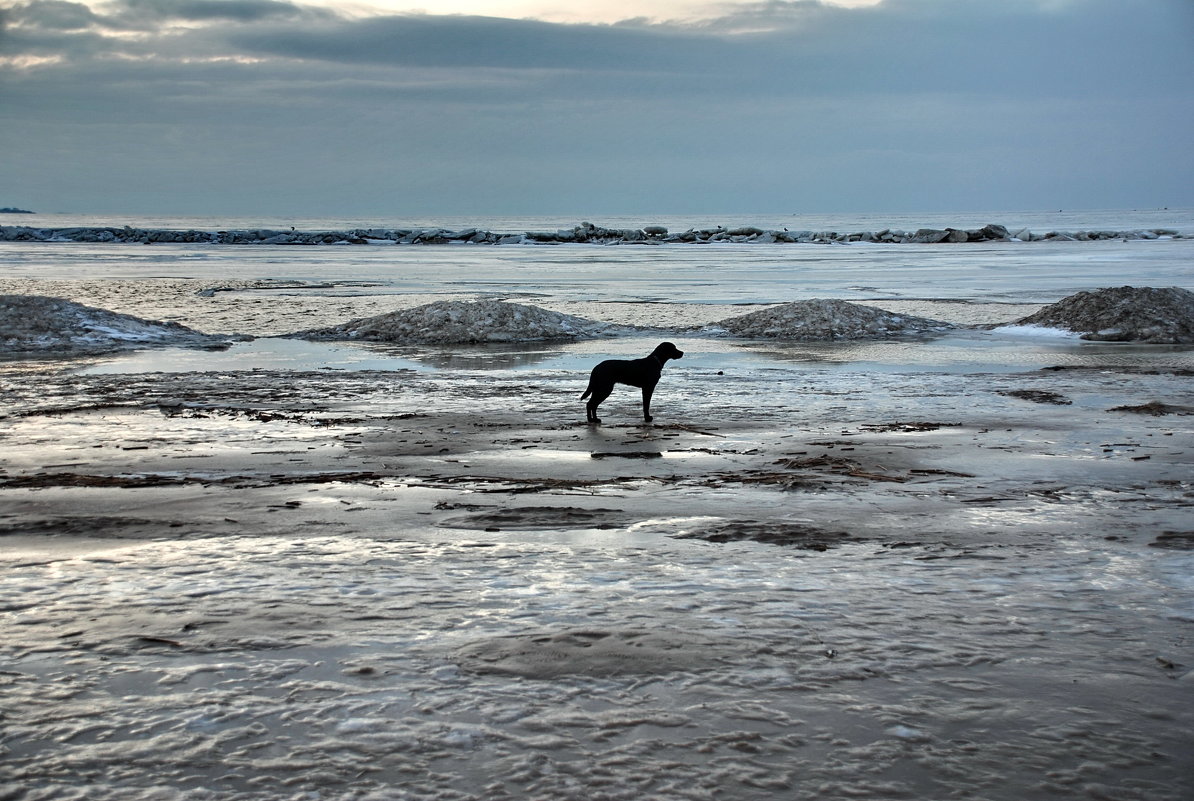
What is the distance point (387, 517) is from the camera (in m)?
5.76

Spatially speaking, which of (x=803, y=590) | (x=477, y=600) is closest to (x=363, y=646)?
(x=477, y=600)

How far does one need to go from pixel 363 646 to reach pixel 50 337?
48.1ft

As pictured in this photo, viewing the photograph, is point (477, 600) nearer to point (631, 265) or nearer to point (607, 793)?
point (607, 793)

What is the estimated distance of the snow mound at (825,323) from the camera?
715 inches

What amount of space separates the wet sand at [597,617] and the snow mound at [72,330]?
864cm

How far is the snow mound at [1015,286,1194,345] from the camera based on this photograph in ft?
55.6

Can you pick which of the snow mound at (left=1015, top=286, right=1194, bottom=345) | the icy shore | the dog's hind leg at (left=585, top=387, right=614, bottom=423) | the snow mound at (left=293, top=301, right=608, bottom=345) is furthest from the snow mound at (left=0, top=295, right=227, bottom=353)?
the icy shore

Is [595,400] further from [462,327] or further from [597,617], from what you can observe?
[462,327]

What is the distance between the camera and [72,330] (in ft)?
54.8

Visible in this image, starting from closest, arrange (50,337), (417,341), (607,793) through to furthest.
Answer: (607,793) < (50,337) < (417,341)

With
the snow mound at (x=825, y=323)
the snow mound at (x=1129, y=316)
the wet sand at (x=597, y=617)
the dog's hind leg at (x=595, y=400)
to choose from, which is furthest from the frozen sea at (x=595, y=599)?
the snow mound at (x=825, y=323)

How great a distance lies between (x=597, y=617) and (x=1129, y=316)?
16.0 metres

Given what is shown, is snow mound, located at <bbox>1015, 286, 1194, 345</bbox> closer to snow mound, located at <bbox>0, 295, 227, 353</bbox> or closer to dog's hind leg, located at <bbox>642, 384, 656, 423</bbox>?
dog's hind leg, located at <bbox>642, 384, 656, 423</bbox>

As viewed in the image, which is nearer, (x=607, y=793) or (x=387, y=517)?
(x=607, y=793)
